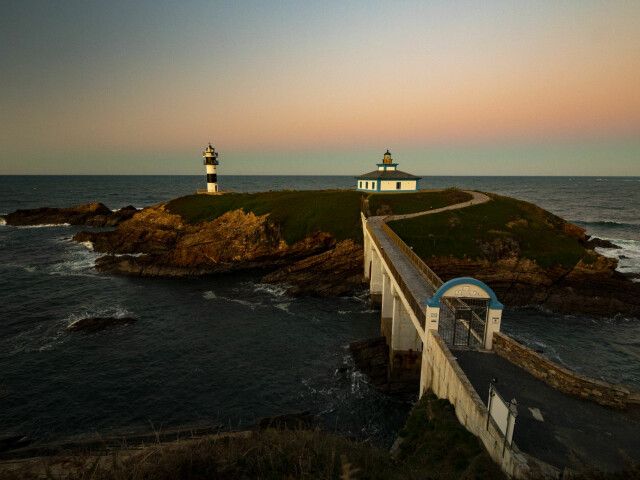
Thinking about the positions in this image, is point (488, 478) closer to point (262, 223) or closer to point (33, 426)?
point (33, 426)

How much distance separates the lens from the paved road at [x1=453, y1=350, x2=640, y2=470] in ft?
29.3

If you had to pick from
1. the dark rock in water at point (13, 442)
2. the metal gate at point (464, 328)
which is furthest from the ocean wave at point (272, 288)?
the dark rock in water at point (13, 442)

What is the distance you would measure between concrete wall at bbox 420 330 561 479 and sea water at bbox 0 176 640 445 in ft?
17.4

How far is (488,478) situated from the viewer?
8.43 metres

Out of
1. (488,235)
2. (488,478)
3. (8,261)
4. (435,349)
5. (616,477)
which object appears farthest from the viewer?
(8,261)

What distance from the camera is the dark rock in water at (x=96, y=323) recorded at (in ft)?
88.7

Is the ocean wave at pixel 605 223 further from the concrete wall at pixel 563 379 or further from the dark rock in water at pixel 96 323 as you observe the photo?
the dark rock in water at pixel 96 323

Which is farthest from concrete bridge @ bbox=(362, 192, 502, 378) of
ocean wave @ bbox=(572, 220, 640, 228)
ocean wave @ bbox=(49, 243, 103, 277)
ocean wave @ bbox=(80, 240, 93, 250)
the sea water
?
ocean wave @ bbox=(572, 220, 640, 228)

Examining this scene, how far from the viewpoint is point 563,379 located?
1178 centimetres

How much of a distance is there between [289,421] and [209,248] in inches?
1278

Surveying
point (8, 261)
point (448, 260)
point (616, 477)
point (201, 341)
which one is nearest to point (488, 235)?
point (448, 260)

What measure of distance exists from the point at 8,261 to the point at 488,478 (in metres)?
59.6

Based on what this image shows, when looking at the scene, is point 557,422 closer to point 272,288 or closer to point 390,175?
point 272,288

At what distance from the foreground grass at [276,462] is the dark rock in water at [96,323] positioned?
69.1 ft
